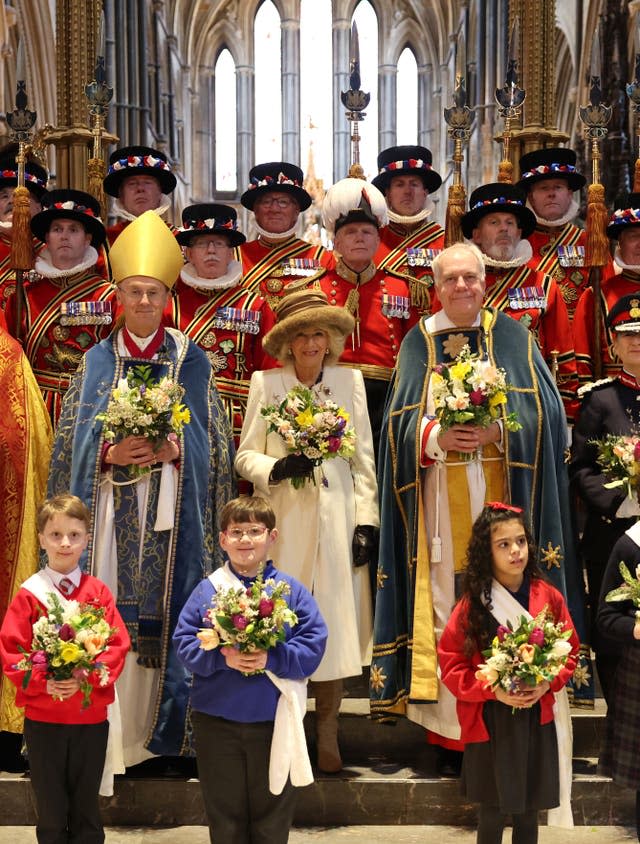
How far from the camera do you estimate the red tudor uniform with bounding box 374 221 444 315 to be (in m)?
5.99

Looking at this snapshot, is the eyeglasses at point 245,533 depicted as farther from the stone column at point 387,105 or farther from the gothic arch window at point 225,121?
the gothic arch window at point 225,121

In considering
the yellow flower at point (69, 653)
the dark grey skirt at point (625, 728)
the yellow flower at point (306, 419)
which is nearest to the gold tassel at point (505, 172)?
the yellow flower at point (306, 419)

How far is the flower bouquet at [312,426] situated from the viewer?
4707mm

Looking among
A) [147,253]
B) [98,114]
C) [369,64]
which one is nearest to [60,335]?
[147,253]

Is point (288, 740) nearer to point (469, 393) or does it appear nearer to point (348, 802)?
point (348, 802)

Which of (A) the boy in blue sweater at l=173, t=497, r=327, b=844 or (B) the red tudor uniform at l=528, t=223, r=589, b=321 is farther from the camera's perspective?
(B) the red tudor uniform at l=528, t=223, r=589, b=321

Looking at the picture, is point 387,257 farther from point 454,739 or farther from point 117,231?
point 454,739

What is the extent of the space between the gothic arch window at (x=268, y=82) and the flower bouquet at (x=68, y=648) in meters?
24.7

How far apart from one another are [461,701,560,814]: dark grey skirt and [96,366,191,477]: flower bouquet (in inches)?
60.6

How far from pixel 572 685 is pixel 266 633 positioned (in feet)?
5.71

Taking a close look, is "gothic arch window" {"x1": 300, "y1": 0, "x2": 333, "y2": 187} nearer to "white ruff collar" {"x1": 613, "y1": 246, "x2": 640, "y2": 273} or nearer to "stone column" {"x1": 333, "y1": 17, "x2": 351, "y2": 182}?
"stone column" {"x1": 333, "y1": 17, "x2": 351, "y2": 182}

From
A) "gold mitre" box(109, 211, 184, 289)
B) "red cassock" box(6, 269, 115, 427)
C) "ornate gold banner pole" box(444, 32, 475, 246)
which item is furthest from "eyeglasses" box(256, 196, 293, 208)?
"gold mitre" box(109, 211, 184, 289)

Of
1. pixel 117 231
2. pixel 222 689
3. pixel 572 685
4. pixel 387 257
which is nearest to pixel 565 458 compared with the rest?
pixel 572 685

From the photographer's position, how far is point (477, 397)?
15.0 ft
